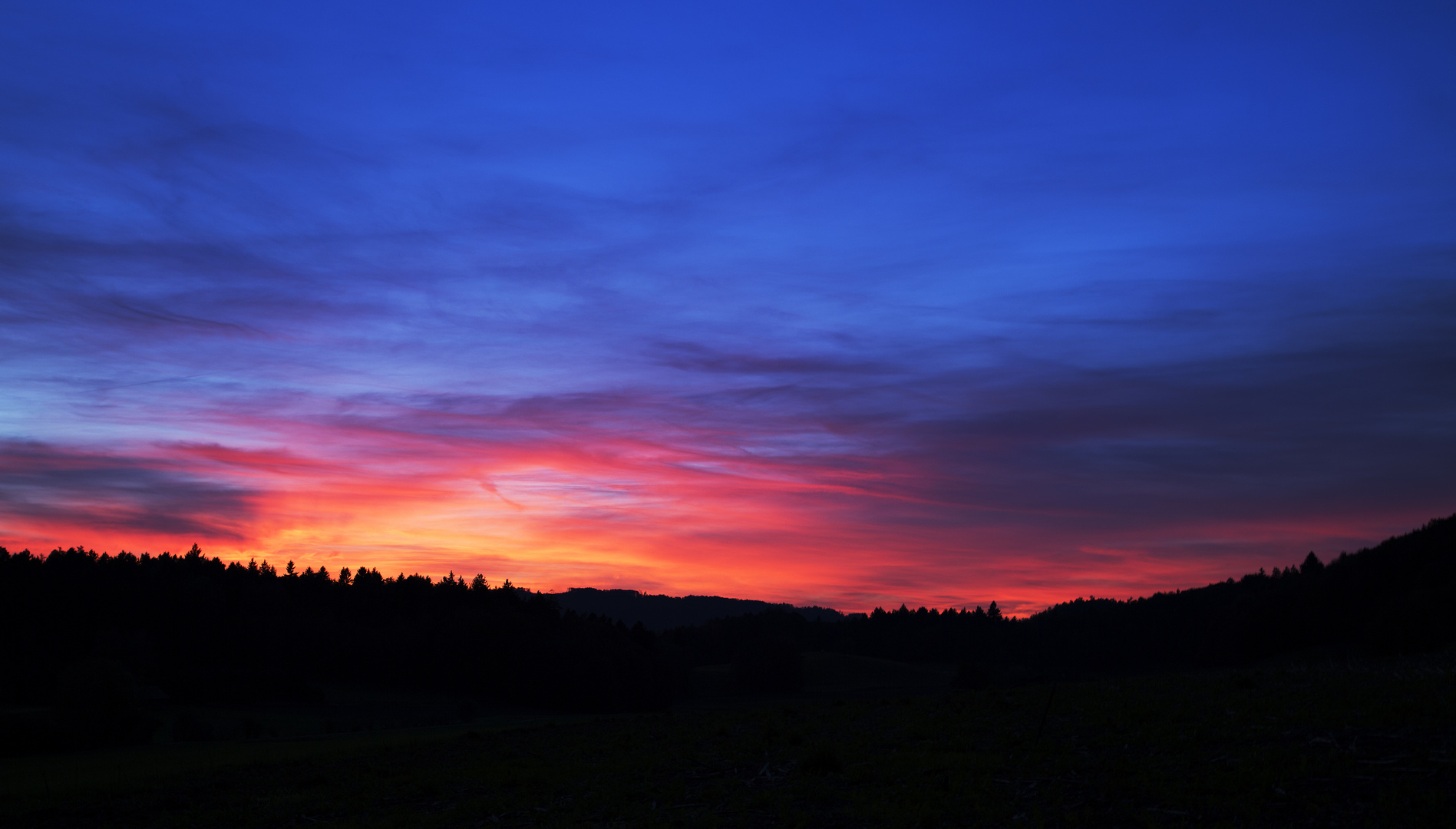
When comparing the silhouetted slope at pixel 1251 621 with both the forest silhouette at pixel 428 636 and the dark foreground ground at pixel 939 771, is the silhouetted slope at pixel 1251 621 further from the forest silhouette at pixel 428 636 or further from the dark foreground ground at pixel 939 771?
the dark foreground ground at pixel 939 771

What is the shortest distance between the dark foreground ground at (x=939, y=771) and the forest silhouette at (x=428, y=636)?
127 ft

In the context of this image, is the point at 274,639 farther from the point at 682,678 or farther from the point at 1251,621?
the point at 1251,621

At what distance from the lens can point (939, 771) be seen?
14.4 m

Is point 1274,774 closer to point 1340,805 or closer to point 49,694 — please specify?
point 1340,805

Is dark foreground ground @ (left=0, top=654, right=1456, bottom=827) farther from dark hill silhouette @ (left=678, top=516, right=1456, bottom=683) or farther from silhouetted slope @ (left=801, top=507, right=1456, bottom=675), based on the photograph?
silhouetted slope @ (left=801, top=507, right=1456, bottom=675)

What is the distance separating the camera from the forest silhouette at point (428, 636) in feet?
190

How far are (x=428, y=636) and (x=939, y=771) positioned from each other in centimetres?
10156

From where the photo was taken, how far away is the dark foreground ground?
10.6 m

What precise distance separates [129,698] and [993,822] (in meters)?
59.8

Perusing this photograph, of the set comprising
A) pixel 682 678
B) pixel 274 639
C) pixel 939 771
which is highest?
pixel 939 771

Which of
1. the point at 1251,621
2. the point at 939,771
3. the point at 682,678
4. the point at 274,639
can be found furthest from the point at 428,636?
the point at 939,771

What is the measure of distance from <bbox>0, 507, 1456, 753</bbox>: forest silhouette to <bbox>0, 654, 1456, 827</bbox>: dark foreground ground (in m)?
38.8

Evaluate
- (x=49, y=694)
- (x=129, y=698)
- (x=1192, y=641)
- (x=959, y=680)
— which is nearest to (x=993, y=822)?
(x=129, y=698)

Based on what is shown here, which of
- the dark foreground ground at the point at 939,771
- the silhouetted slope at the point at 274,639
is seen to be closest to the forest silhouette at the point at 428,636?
the silhouetted slope at the point at 274,639
